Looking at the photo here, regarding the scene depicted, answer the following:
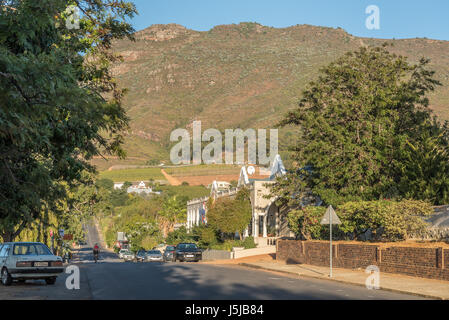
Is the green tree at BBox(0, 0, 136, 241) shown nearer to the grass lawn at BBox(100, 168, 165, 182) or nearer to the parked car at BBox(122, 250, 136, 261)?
the parked car at BBox(122, 250, 136, 261)

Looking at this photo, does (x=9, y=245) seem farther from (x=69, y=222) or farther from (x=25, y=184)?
→ (x=69, y=222)

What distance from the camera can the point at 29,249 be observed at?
23.0m

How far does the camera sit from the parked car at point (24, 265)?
69.6 ft

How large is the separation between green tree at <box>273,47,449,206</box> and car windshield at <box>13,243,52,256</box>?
18.1m

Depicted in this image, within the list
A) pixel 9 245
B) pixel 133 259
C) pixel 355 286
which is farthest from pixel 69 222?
pixel 355 286

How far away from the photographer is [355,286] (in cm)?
2148

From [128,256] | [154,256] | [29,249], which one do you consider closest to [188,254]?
[154,256]

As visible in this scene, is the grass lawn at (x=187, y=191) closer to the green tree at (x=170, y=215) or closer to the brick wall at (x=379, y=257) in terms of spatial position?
the green tree at (x=170, y=215)

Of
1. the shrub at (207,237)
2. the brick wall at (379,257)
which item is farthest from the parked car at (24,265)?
the shrub at (207,237)

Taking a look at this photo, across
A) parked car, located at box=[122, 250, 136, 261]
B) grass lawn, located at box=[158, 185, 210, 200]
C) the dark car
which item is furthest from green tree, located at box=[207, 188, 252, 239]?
grass lawn, located at box=[158, 185, 210, 200]

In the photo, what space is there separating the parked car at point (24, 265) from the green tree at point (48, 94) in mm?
3631

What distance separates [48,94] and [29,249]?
582 inches

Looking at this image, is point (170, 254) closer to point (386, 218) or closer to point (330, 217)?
point (386, 218)
